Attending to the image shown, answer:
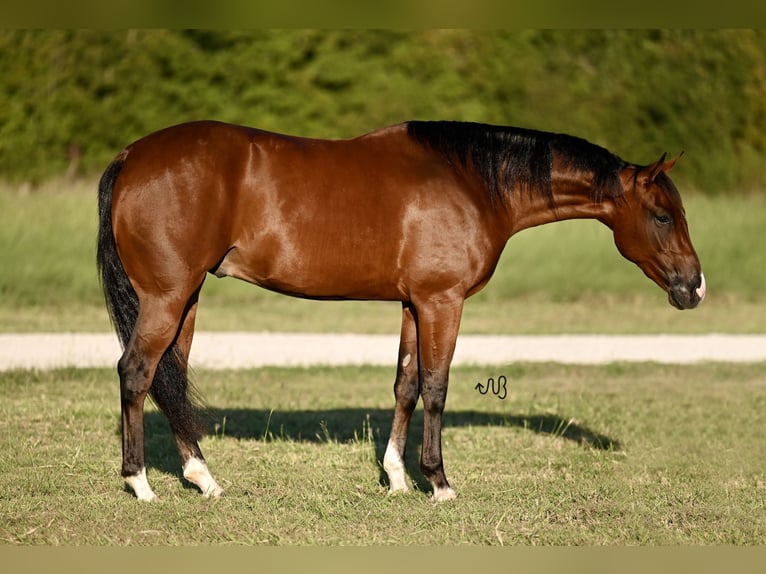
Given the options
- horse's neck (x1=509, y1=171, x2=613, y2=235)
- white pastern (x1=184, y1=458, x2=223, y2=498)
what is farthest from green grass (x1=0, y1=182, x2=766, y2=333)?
horse's neck (x1=509, y1=171, x2=613, y2=235)

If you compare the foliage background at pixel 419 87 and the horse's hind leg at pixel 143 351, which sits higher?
the foliage background at pixel 419 87

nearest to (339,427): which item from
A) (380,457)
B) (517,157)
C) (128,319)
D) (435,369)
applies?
(380,457)

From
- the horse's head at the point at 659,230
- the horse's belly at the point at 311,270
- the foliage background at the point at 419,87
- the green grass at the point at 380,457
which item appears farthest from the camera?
Result: the foliage background at the point at 419,87

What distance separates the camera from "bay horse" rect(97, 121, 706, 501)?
609cm

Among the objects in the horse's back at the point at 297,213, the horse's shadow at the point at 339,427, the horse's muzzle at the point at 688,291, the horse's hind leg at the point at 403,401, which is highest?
the horse's back at the point at 297,213

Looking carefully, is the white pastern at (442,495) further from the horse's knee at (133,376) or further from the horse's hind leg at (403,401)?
the horse's knee at (133,376)

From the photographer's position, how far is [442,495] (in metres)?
6.38

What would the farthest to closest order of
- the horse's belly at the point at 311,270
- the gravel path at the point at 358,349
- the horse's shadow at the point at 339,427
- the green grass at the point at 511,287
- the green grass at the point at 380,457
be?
1. the green grass at the point at 511,287
2. the gravel path at the point at 358,349
3. the horse's shadow at the point at 339,427
4. the horse's belly at the point at 311,270
5. the green grass at the point at 380,457

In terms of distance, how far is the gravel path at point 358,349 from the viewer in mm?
11023

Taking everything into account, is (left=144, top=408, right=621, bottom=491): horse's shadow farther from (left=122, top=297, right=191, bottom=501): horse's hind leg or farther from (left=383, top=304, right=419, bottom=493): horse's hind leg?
(left=122, top=297, right=191, bottom=501): horse's hind leg

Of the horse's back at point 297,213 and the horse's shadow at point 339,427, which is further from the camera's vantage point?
the horse's shadow at point 339,427

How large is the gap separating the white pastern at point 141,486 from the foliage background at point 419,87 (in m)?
13.0

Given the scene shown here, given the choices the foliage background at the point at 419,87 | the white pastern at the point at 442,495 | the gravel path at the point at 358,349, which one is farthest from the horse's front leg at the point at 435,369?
the foliage background at the point at 419,87

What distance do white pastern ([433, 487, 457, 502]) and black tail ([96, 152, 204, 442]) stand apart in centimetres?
136
